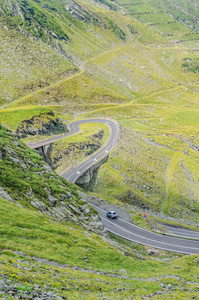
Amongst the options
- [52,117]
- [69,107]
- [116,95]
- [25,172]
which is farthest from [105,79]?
[25,172]

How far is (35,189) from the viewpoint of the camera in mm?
30375

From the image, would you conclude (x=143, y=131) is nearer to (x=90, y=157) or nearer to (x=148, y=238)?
Result: (x=90, y=157)

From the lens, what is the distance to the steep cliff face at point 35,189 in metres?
27.9

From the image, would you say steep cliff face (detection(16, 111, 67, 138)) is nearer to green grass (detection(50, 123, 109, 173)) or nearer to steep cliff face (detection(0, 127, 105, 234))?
green grass (detection(50, 123, 109, 173))

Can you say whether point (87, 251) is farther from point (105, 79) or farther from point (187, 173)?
point (105, 79)

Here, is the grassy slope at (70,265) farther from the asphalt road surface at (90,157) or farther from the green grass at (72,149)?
the green grass at (72,149)

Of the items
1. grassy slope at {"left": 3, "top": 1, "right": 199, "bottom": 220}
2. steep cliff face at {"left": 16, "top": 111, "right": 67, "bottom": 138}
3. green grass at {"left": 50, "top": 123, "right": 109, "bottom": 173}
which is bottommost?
grassy slope at {"left": 3, "top": 1, "right": 199, "bottom": 220}

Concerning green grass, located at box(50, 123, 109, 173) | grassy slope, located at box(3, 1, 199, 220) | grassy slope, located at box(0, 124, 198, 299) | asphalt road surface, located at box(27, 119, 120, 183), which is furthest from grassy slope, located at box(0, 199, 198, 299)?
green grass, located at box(50, 123, 109, 173)

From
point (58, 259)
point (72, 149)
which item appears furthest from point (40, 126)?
point (58, 259)

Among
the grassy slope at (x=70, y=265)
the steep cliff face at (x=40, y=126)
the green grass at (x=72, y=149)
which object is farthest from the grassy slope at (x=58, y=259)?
the steep cliff face at (x=40, y=126)

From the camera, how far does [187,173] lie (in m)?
91.4

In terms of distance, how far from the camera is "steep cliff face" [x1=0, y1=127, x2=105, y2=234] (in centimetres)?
2794

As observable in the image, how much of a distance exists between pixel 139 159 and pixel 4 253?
231ft

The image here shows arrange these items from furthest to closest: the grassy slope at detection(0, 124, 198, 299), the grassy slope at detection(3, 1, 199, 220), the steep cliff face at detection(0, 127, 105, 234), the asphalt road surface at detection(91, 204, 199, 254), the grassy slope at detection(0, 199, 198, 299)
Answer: the grassy slope at detection(3, 1, 199, 220) < the asphalt road surface at detection(91, 204, 199, 254) < the steep cliff face at detection(0, 127, 105, 234) < the grassy slope at detection(0, 124, 198, 299) < the grassy slope at detection(0, 199, 198, 299)
